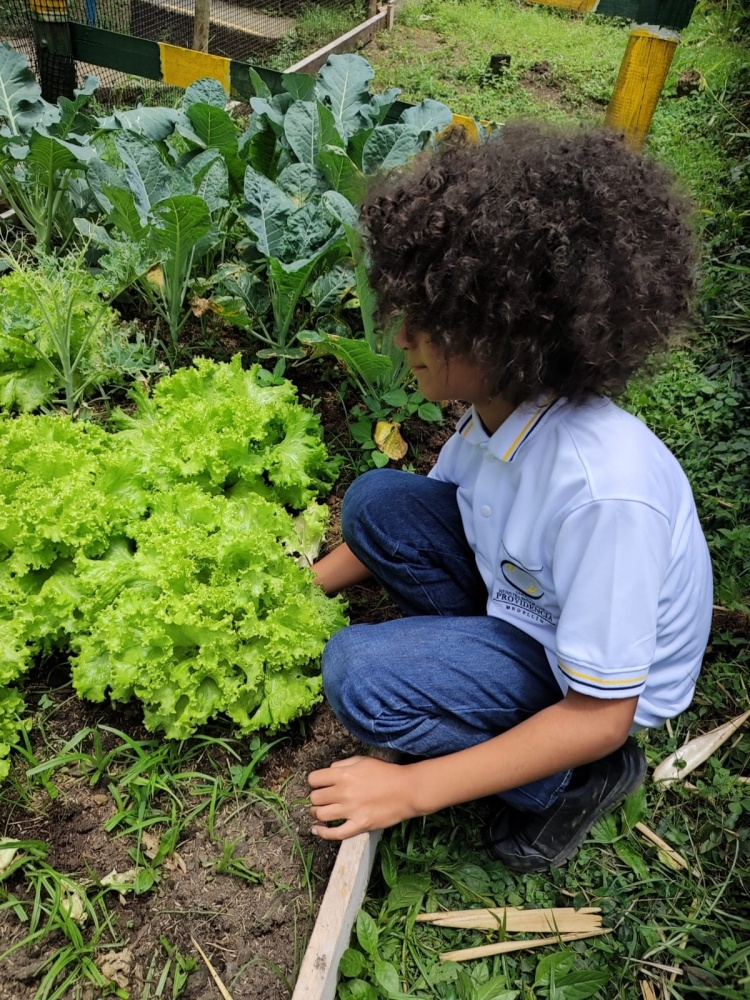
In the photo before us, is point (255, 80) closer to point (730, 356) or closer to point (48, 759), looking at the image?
point (730, 356)

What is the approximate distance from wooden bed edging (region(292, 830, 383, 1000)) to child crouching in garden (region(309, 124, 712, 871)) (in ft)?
0.29

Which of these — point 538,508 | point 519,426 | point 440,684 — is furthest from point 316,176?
point 440,684

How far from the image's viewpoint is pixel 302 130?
320 cm

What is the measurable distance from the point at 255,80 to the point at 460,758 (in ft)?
11.0

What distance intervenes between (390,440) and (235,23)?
722cm

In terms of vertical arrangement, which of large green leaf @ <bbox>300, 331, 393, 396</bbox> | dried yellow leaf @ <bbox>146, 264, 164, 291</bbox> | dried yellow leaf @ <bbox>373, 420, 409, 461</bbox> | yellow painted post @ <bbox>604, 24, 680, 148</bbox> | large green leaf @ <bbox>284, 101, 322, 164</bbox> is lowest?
dried yellow leaf @ <bbox>373, 420, 409, 461</bbox>

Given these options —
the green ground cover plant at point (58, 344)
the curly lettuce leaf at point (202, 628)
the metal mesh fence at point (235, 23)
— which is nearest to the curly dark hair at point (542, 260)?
the curly lettuce leaf at point (202, 628)

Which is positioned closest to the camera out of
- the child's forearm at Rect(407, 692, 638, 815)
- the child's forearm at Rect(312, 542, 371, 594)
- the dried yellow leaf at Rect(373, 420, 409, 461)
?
the child's forearm at Rect(407, 692, 638, 815)

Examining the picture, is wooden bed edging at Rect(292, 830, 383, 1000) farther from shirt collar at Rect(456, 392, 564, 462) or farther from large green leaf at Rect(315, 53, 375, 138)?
large green leaf at Rect(315, 53, 375, 138)

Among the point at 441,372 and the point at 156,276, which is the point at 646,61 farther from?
the point at 441,372

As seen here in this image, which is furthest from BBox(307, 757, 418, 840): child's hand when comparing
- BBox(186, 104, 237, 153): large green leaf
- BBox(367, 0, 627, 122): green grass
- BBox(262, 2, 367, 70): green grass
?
BBox(262, 2, 367, 70): green grass

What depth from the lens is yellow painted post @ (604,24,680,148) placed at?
10.5 ft

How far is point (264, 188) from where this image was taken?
289cm

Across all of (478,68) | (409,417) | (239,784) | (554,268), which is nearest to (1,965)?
(239,784)
